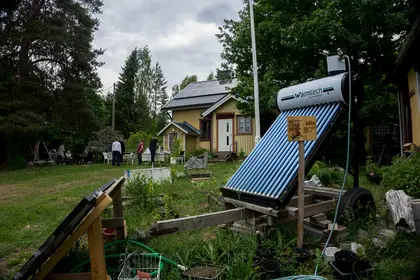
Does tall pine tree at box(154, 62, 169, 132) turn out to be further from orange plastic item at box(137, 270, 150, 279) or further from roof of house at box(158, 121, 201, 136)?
orange plastic item at box(137, 270, 150, 279)

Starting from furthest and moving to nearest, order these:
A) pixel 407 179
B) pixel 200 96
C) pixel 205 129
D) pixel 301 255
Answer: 1. pixel 200 96
2. pixel 205 129
3. pixel 407 179
4. pixel 301 255

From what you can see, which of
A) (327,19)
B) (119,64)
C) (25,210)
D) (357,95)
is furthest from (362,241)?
(119,64)

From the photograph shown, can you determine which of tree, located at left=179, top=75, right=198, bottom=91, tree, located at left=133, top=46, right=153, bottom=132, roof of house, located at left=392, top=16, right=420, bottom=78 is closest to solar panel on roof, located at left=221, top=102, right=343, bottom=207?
roof of house, located at left=392, top=16, right=420, bottom=78

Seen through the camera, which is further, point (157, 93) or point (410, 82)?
point (157, 93)

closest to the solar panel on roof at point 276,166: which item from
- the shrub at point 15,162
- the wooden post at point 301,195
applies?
the wooden post at point 301,195

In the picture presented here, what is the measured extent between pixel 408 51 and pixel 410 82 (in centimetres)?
164

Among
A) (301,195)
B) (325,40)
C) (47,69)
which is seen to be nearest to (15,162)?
(47,69)

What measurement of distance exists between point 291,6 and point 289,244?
11.0 meters

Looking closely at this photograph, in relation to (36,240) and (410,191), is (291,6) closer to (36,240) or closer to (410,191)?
(410,191)

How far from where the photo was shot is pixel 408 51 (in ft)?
24.4

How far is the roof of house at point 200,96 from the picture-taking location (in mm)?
23156

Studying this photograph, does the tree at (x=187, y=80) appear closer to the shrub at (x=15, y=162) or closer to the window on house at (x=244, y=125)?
the window on house at (x=244, y=125)

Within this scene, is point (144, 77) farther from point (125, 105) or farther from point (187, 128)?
point (187, 128)

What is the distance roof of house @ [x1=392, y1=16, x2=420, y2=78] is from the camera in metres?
6.53
